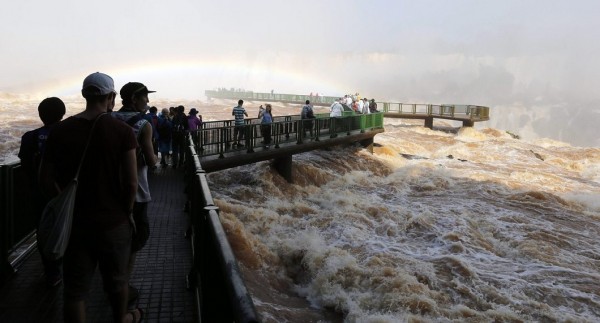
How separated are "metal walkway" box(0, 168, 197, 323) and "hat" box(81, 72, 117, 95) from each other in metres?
2.15

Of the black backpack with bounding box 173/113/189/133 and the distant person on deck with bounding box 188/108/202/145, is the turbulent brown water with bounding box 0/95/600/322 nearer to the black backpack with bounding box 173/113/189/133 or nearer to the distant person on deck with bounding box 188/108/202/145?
the distant person on deck with bounding box 188/108/202/145

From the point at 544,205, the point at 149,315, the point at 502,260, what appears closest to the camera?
the point at 149,315

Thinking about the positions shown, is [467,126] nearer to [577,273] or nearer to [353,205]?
[353,205]

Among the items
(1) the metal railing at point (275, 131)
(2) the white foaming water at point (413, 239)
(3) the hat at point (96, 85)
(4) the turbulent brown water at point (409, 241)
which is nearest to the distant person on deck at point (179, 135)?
(1) the metal railing at point (275, 131)

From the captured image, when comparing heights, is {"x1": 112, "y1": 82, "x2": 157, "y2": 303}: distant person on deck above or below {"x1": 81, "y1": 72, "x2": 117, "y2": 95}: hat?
below

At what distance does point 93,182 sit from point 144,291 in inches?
86.8

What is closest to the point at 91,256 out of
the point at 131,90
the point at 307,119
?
the point at 131,90

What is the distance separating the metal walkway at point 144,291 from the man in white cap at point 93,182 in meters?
1.28

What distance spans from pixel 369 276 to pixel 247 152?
719 centimetres

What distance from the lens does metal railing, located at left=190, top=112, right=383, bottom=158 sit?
13797 millimetres

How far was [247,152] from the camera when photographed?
49.7 ft

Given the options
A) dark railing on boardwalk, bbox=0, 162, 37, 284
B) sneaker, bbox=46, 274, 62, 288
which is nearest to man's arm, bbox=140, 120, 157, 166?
dark railing on boardwalk, bbox=0, 162, 37, 284

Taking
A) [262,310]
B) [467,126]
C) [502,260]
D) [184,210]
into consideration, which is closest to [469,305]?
[502,260]

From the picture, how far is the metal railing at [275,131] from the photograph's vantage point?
45.3ft
